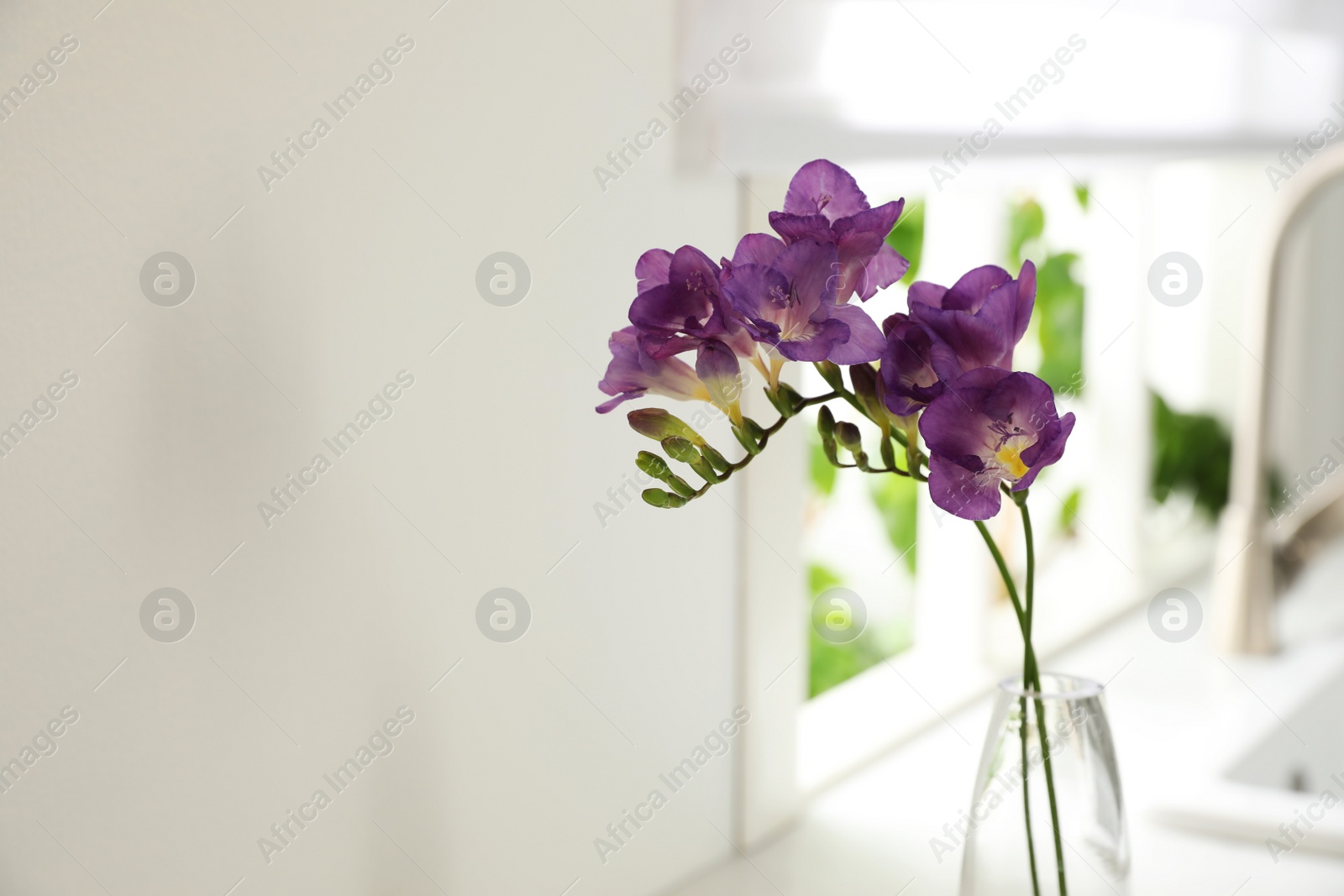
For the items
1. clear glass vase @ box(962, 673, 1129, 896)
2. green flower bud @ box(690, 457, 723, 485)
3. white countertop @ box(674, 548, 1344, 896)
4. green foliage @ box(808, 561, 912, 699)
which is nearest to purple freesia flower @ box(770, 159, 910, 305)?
green flower bud @ box(690, 457, 723, 485)

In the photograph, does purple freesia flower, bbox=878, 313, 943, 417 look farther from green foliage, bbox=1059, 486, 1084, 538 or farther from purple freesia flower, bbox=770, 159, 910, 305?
green foliage, bbox=1059, 486, 1084, 538

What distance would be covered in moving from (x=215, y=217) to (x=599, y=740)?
500 mm

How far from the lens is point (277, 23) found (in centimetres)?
68

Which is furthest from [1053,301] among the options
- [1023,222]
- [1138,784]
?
[1138,784]

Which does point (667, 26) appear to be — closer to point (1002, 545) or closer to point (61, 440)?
point (61, 440)

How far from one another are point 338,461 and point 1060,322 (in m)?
1.58

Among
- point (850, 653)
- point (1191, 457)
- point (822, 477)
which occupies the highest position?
point (822, 477)

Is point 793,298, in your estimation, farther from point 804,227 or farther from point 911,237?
point 911,237

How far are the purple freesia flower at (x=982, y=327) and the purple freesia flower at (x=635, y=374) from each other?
0.11 m

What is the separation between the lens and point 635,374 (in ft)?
1.97

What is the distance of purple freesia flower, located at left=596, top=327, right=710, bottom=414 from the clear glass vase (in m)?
0.27

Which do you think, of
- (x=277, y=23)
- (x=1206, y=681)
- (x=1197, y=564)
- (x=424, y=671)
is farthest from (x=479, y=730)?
(x=1197, y=564)

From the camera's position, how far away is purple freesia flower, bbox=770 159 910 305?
566 mm

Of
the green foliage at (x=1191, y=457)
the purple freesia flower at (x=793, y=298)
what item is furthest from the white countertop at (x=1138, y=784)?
the purple freesia flower at (x=793, y=298)
